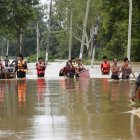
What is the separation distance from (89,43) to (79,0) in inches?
445

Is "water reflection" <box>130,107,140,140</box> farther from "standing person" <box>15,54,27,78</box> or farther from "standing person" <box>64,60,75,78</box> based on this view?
"standing person" <box>64,60,75,78</box>

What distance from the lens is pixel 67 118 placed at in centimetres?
1205

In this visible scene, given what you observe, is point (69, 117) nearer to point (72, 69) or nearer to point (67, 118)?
point (67, 118)

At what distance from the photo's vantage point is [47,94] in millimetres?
18672

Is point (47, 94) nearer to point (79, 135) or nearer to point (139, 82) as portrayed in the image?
point (139, 82)

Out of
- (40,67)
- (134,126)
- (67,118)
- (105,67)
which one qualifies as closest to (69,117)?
(67,118)

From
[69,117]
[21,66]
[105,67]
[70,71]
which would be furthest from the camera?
[105,67]

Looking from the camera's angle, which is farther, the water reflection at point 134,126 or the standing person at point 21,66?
the standing person at point 21,66

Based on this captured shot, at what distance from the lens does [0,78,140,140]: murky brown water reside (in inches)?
388

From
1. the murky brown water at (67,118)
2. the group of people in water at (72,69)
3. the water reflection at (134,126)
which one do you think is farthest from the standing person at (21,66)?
the water reflection at (134,126)

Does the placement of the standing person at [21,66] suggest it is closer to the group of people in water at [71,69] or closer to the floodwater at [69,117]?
the group of people in water at [71,69]

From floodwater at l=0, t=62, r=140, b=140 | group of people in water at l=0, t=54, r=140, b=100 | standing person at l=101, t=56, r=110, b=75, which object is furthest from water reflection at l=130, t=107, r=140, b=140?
standing person at l=101, t=56, r=110, b=75

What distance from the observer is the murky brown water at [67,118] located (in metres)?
9.84

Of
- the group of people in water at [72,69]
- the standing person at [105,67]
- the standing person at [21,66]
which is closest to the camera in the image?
the group of people in water at [72,69]
